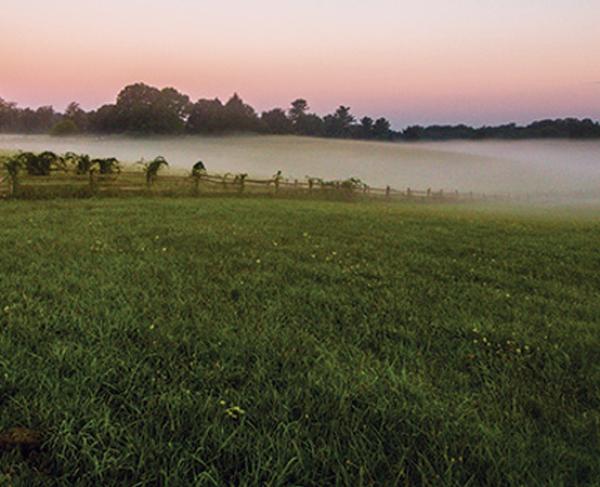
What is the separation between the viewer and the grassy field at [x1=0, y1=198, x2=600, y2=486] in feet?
6.05

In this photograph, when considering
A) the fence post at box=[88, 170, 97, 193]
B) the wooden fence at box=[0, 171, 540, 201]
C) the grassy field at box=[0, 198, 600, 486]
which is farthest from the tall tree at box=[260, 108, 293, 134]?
the grassy field at box=[0, 198, 600, 486]

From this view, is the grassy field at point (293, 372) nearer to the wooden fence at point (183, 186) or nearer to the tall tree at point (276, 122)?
the wooden fence at point (183, 186)

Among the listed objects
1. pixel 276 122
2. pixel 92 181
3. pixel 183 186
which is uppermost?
pixel 276 122

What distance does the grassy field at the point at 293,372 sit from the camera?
1843mm

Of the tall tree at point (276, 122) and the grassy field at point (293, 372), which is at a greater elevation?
the tall tree at point (276, 122)

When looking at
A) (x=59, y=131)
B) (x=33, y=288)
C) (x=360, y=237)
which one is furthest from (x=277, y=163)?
(x=59, y=131)

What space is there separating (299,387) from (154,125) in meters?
90.2

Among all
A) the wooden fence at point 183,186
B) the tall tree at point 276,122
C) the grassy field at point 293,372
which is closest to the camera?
the grassy field at point 293,372

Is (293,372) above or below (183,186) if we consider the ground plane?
below

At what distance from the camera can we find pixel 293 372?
2723 mm

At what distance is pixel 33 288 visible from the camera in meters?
4.30

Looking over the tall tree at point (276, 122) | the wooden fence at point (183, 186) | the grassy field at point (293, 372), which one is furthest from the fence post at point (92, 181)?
the tall tree at point (276, 122)

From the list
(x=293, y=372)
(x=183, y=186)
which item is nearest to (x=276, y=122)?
(x=183, y=186)

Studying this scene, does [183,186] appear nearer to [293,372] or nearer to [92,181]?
[92,181]
